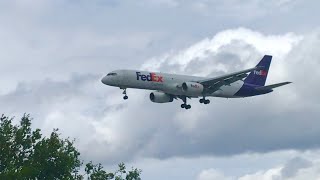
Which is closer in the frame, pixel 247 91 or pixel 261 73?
pixel 247 91

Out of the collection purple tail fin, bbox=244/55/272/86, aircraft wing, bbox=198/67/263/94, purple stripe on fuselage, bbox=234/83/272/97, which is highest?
purple tail fin, bbox=244/55/272/86

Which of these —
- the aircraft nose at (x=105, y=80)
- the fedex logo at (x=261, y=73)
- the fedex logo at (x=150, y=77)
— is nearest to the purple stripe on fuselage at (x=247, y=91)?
the fedex logo at (x=261, y=73)

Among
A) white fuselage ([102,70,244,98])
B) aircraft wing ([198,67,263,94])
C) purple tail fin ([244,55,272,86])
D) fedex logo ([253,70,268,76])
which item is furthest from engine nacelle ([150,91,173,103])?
fedex logo ([253,70,268,76])

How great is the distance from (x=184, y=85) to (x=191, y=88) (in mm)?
1179

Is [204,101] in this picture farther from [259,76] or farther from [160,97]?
[259,76]

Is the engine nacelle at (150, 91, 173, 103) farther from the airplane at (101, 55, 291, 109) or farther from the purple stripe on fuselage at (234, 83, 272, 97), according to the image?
the purple stripe on fuselage at (234, 83, 272, 97)

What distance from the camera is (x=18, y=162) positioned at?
89.2m

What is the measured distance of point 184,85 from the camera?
409 ft

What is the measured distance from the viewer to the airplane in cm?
12139

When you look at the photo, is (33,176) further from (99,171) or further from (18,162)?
(99,171)

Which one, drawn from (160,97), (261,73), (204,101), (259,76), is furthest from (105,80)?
(261,73)

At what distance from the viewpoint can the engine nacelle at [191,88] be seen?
124 meters

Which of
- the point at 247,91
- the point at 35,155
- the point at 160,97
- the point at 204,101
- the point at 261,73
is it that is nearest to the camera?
the point at 35,155

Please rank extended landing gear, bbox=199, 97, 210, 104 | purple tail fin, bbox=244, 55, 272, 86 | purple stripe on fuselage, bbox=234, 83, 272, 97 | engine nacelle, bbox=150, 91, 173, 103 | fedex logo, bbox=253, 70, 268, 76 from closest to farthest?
engine nacelle, bbox=150, 91, 173, 103
extended landing gear, bbox=199, 97, 210, 104
purple stripe on fuselage, bbox=234, 83, 272, 97
purple tail fin, bbox=244, 55, 272, 86
fedex logo, bbox=253, 70, 268, 76
